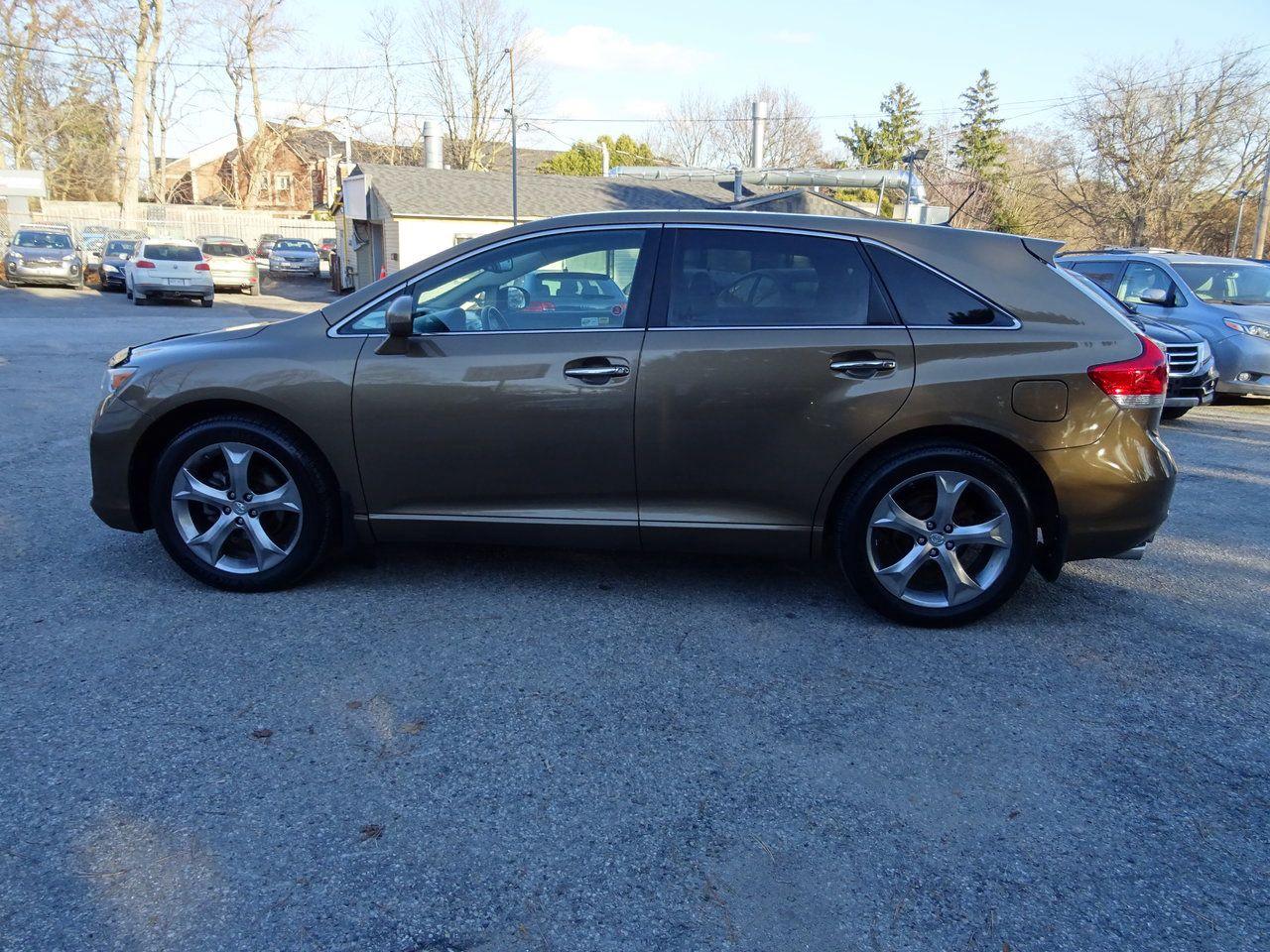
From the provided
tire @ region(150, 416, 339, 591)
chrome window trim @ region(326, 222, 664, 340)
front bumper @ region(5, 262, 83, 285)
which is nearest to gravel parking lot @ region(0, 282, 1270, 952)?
tire @ region(150, 416, 339, 591)

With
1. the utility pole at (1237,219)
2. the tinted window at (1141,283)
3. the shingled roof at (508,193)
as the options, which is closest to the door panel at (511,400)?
the tinted window at (1141,283)

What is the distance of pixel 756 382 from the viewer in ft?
12.8

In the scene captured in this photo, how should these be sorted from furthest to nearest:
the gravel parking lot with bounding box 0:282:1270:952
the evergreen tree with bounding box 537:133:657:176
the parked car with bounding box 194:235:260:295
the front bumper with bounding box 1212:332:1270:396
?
1. the evergreen tree with bounding box 537:133:657:176
2. the parked car with bounding box 194:235:260:295
3. the front bumper with bounding box 1212:332:1270:396
4. the gravel parking lot with bounding box 0:282:1270:952

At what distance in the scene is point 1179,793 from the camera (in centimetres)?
288

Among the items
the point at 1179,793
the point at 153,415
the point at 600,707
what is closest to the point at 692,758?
the point at 600,707

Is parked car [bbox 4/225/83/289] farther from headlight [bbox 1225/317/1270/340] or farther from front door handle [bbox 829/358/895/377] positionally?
front door handle [bbox 829/358/895/377]

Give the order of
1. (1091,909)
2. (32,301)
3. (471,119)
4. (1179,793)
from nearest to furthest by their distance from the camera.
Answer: (1091,909)
(1179,793)
(32,301)
(471,119)

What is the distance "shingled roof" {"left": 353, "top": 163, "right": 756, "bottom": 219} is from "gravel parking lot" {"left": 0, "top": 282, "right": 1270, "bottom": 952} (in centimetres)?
2722

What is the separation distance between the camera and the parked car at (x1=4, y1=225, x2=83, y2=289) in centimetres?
2839

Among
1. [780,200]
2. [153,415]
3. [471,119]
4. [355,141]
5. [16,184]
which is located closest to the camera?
[153,415]

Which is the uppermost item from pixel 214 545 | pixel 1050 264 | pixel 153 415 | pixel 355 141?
pixel 355 141

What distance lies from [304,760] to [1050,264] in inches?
139

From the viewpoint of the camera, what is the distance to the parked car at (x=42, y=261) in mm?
28391

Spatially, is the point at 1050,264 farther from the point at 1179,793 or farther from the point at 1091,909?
the point at 1091,909
